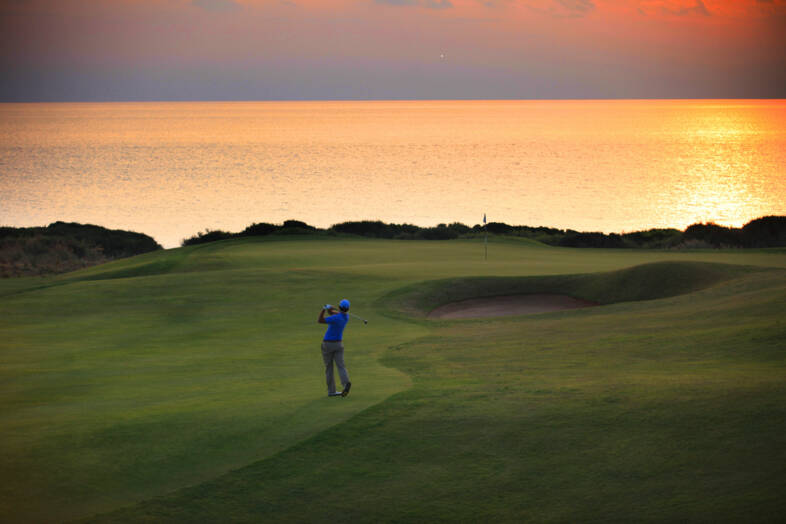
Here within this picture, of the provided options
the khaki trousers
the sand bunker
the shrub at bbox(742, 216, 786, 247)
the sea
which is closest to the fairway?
the khaki trousers

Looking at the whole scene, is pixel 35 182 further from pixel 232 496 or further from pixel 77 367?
pixel 232 496

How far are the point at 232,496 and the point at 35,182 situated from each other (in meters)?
127

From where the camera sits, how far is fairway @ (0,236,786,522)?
10.3m

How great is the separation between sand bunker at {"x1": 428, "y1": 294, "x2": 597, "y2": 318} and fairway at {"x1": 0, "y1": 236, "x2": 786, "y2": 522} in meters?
1.78

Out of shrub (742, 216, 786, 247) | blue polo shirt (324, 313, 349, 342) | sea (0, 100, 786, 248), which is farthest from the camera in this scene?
sea (0, 100, 786, 248)

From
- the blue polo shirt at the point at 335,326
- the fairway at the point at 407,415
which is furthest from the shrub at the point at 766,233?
the blue polo shirt at the point at 335,326

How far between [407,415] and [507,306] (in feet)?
56.0

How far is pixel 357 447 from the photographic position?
39.2ft

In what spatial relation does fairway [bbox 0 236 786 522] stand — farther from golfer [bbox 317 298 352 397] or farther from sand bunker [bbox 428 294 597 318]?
sand bunker [bbox 428 294 597 318]

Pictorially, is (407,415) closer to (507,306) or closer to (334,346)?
(334,346)

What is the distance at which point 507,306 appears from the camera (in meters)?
29.7

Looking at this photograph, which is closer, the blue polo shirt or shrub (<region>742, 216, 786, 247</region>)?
the blue polo shirt

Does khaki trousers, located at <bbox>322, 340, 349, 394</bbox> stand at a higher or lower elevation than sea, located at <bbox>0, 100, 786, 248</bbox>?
lower

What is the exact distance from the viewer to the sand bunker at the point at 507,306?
94.1 feet
